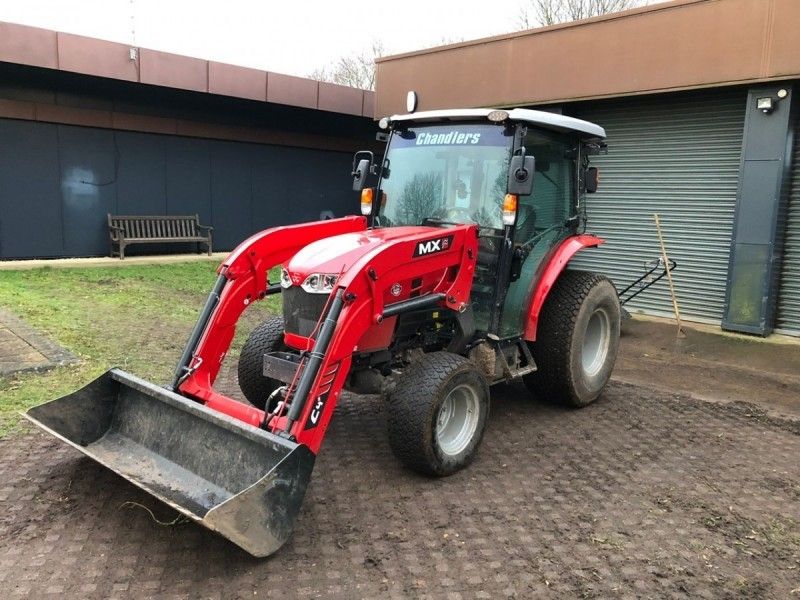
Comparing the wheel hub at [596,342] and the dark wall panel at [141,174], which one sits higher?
the dark wall panel at [141,174]

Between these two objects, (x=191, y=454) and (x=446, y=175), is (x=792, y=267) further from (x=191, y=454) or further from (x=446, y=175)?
(x=191, y=454)

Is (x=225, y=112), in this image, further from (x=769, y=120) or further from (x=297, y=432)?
(x=297, y=432)

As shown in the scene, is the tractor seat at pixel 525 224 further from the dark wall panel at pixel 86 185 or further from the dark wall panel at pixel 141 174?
the dark wall panel at pixel 141 174

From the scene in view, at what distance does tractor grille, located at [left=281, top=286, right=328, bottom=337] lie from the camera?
3.67 m

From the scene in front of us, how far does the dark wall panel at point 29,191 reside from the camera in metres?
11.5

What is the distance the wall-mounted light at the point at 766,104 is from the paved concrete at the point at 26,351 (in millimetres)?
7863

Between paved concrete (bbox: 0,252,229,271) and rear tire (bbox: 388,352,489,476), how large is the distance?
9.59 meters

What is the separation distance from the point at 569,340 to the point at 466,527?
1992mm

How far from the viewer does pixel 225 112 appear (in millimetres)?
14086

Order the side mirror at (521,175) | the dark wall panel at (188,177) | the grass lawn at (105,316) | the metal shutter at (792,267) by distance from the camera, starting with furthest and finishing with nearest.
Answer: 1. the dark wall panel at (188,177)
2. the metal shutter at (792,267)
3. the grass lawn at (105,316)
4. the side mirror at (521,175)

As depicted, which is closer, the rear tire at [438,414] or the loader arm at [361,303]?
the loader arm at [361,303]

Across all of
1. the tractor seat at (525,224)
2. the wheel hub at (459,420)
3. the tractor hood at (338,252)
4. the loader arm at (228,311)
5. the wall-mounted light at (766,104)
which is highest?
the wall-mounted light at (766,104)

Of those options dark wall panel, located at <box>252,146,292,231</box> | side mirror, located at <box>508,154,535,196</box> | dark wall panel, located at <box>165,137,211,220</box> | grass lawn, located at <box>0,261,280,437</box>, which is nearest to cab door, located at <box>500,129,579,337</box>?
side mirror, located at <box>508,154,535,196</box>

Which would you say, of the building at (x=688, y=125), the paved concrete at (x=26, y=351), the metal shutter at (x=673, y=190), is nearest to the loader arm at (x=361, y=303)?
the paved concrete at (x=26, y=351)
